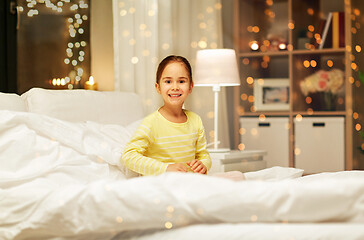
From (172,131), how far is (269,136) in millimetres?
1599

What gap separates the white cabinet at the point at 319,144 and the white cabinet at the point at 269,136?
7 centimetres

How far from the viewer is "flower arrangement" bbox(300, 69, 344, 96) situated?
10.2 ft

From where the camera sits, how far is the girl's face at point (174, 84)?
1677mm

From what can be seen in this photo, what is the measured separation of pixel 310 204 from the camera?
1.01 metres

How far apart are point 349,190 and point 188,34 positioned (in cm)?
229

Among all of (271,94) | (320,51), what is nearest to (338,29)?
(320,51)

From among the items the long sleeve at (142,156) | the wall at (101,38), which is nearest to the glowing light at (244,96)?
the wall at (101,38)

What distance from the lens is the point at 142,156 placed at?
151 centimetres

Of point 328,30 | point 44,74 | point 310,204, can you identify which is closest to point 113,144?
point 310,204

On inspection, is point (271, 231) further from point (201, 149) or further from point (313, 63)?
point (313, 63)

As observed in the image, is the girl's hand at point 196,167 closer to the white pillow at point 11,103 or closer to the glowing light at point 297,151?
the white pillow at point 11,103

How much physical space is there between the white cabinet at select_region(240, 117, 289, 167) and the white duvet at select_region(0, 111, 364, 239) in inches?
73.4

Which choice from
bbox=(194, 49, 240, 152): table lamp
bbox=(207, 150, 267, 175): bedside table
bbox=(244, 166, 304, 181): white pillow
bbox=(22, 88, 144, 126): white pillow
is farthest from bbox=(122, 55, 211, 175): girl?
bbox=(194, 49, 240, 152): table lamp

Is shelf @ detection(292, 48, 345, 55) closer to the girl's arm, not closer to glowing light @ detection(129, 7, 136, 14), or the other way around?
glowing light @ detection(129, 7, 136, 14)
